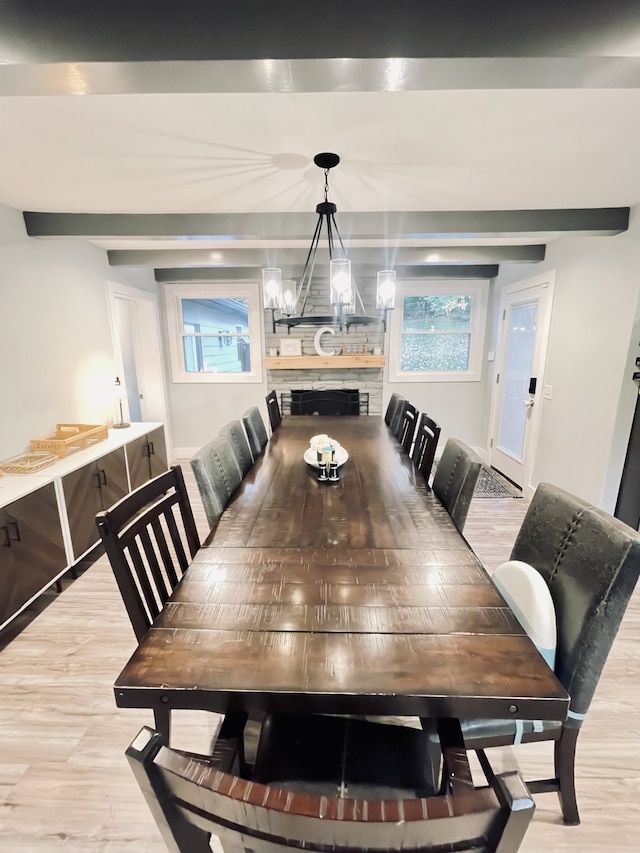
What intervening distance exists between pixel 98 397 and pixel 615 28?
383 cm

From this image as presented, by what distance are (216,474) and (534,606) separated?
132 centimetres

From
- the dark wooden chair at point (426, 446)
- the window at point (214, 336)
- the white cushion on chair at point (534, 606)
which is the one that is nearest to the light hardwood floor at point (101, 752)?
the white cushion on chair at point (534, 606)

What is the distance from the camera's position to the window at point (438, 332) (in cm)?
464

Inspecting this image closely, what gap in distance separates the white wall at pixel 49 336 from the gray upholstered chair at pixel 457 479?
2.75m

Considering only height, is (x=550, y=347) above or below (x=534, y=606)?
above

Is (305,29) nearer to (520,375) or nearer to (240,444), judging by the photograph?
(240,444)

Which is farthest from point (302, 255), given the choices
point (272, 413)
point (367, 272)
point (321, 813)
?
point (321, 813)

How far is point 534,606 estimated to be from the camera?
42.6 inches

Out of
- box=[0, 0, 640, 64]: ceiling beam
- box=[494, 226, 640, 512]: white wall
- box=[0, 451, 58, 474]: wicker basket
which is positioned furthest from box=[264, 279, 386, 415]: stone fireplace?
box=[0, 0, 640, 64]: ceiling beam

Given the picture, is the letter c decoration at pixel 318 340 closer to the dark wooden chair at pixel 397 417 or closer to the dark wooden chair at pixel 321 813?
the dark wooden chair at pixel 397 417

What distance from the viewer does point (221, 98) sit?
4.43 ft

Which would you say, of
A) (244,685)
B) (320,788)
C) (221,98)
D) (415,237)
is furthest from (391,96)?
(320,788)

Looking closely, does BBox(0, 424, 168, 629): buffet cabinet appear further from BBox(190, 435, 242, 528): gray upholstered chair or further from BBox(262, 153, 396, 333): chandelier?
BBox(262, 153, 396, 333): chandelier

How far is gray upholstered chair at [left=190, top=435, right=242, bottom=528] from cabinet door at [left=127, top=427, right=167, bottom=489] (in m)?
1.54
